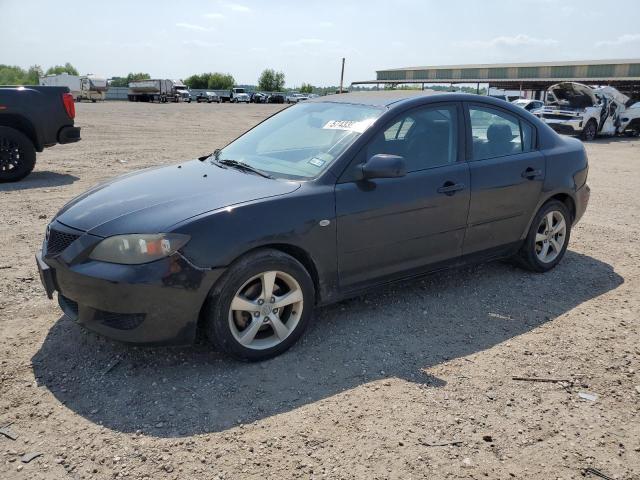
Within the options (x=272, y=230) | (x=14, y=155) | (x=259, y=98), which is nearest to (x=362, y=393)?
(x=272, y=230)

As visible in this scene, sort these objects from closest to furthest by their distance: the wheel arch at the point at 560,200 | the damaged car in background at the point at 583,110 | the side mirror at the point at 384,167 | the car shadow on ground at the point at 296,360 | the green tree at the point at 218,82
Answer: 1. the car shadow on ground at the point at 296,360
2. the side mirror at the point at 384,167
3. the wheel arch at the point at 560,200
4. the damaged car in background at the point at 583,110
5. the green tree at the point at 218,82

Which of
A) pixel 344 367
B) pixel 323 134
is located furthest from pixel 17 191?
pixel 344 367

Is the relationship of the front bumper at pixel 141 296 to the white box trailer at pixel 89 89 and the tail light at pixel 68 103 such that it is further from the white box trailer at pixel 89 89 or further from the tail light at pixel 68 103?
the white box trailer at pixel 89 89

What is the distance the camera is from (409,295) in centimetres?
464

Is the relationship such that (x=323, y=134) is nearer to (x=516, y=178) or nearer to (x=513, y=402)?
(x=516, y=178)

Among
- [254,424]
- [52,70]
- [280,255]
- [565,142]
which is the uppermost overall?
[52,70]

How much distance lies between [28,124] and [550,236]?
8.31 m

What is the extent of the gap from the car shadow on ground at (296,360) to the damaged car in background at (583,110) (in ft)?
56.7

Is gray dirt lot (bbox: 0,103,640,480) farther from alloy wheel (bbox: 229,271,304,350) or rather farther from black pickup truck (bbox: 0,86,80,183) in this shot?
black pickup truck (bbox: 0,86,80,183)

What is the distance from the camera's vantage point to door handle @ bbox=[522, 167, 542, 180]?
4797mm

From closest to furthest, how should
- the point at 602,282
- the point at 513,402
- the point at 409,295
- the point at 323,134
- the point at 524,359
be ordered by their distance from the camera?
the point at 513,402, the point at 524,359, the point at 323,134, the point at 409,295, the point at 602,282

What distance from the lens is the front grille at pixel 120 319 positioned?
3131mm

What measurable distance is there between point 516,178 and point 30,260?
176 inches

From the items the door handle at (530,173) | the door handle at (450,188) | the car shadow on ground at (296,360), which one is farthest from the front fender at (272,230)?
the door handle at (530,173)
